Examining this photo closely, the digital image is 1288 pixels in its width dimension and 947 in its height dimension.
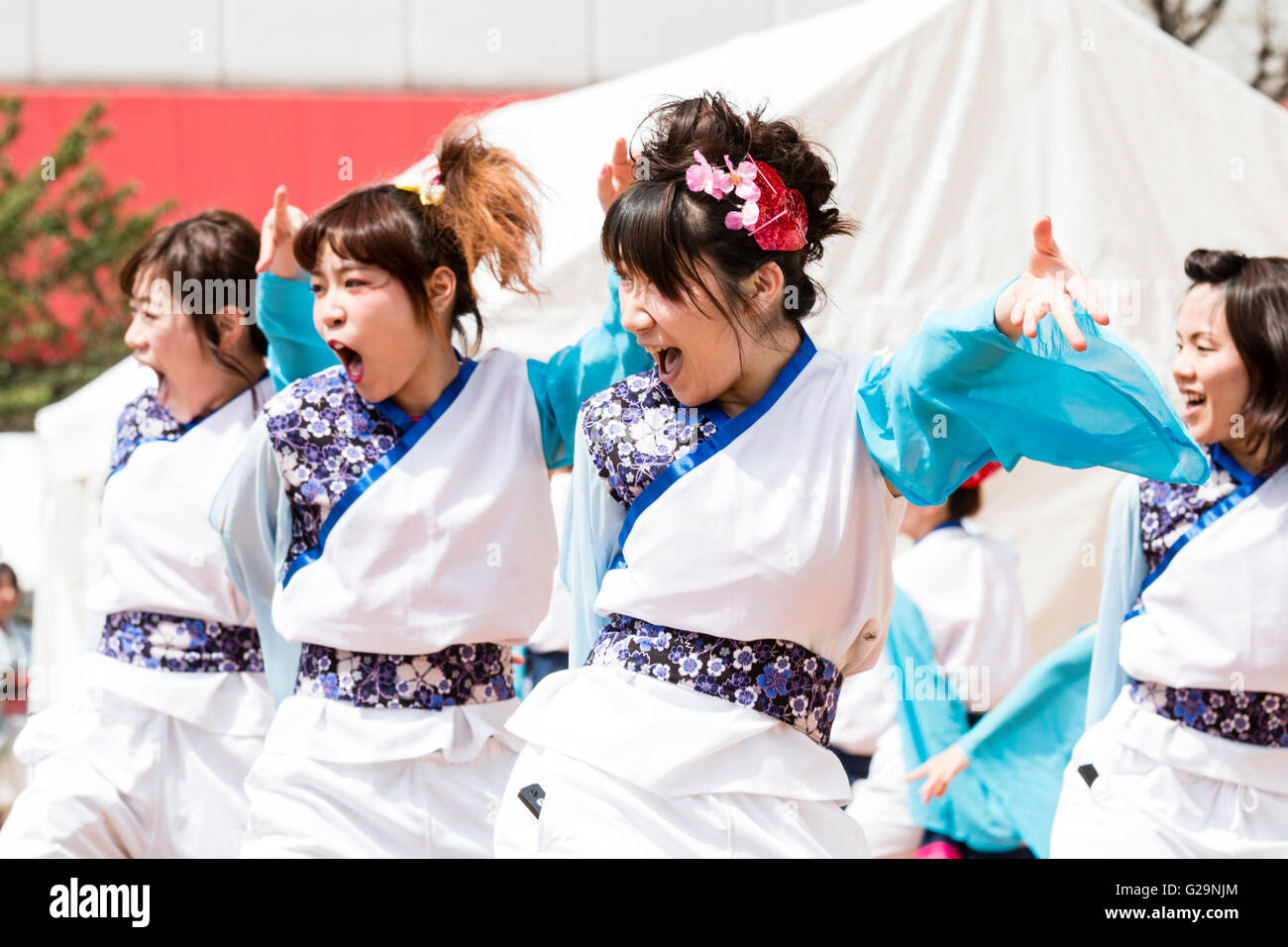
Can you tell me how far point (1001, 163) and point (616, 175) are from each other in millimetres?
1971

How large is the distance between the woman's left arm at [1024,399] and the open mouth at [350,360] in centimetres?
101

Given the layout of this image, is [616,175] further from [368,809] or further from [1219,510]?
[1219,510]

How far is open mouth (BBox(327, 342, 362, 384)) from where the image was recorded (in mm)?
2711

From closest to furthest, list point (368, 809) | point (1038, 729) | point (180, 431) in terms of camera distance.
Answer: point (368, 809), point (180, 431), point (1038, 729)

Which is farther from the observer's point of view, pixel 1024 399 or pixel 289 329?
pixel 289 329

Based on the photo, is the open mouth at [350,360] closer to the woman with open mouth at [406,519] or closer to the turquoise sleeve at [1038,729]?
the woman with open mouth at [406,519]

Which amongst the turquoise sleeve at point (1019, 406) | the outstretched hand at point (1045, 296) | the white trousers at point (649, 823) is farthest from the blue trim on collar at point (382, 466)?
the outstretched hand at point (1045, 296)

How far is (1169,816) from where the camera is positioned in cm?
282

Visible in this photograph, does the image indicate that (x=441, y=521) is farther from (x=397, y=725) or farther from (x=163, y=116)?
(x=163, y=116)

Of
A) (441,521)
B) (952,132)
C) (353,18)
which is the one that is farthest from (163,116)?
(441,521)

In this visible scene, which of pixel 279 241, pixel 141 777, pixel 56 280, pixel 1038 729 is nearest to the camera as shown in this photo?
pixel 279 241

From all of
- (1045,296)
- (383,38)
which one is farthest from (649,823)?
(383,38)

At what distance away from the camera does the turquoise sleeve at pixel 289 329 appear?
3006mm

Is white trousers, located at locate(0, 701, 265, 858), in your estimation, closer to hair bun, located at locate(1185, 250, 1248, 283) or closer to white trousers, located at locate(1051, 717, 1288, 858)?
white trousers, located at locate(1051, 717, 1288, 858)
